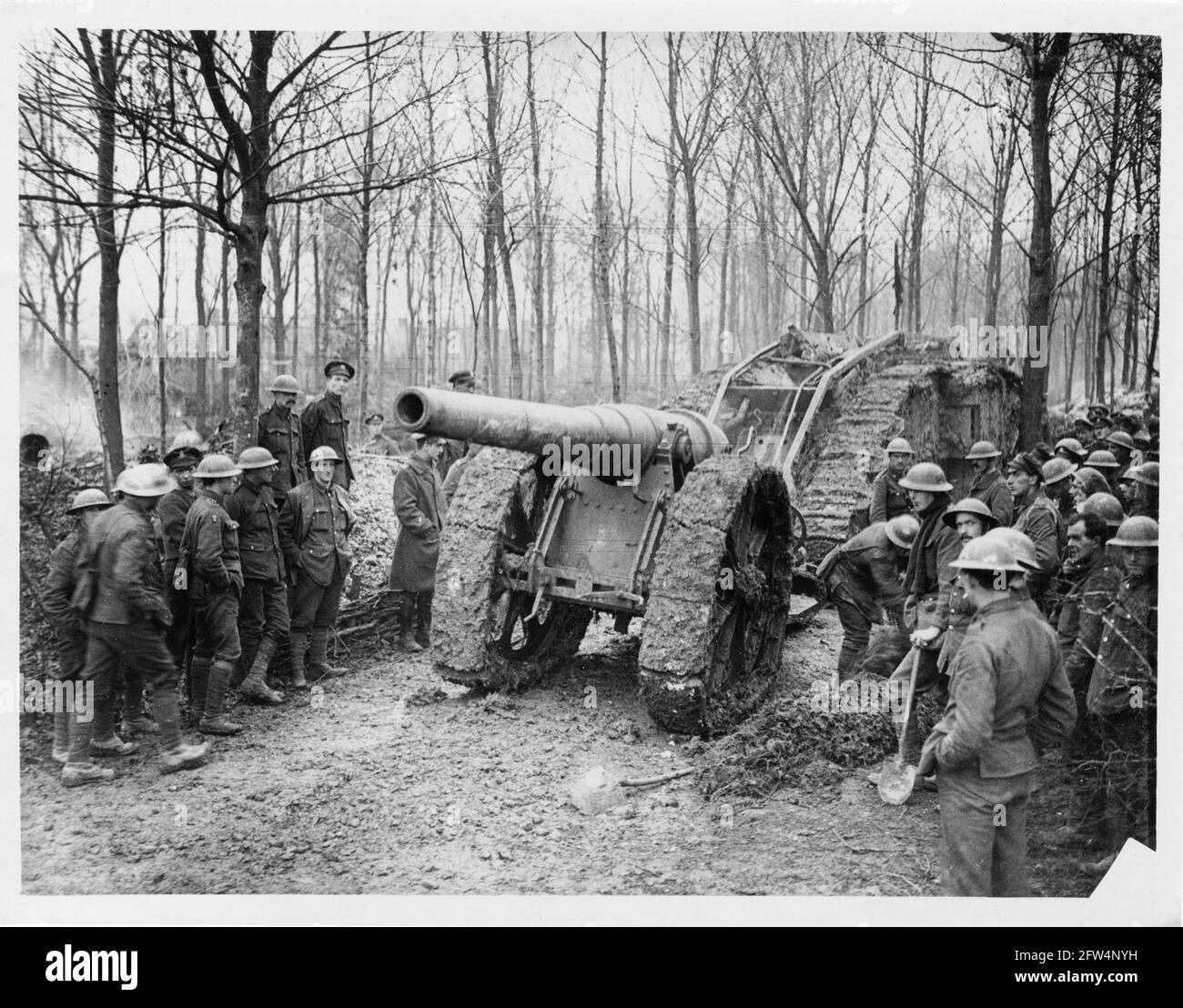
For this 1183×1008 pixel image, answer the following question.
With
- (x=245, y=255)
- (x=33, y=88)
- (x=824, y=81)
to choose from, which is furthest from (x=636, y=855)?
(x=824, y=81)

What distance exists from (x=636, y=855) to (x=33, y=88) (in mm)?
5901

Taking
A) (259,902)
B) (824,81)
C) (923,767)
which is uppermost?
(824,81)

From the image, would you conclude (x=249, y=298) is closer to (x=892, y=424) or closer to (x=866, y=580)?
(x=866, y=580)

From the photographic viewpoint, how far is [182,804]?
5039 millimetres

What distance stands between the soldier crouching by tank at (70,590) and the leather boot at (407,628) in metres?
2.76

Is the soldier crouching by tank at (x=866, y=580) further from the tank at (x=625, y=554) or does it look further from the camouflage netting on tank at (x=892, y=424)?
the camouflage netting on tank at (x=892, y=424)

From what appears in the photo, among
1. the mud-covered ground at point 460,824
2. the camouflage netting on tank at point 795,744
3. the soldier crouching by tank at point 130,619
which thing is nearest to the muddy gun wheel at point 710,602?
the camouflage netting on tank at point 795,744

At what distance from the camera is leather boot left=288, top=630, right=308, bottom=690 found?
6.87 meters

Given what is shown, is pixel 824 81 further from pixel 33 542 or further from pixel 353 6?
pixel 33 542

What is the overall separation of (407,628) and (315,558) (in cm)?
121

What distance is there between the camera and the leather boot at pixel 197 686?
20.1 ft

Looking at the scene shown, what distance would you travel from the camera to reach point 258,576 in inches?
253

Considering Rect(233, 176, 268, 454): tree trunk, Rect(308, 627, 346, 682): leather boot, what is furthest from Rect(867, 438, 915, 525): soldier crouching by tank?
Rect(233, 176, 268, 454): tree trunk

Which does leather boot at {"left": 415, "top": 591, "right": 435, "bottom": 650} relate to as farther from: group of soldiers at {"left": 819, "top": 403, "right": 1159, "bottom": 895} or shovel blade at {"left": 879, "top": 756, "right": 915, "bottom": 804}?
shovel blade at {"left": 879, "top": 756, "right": 915, "bottom": 804}
